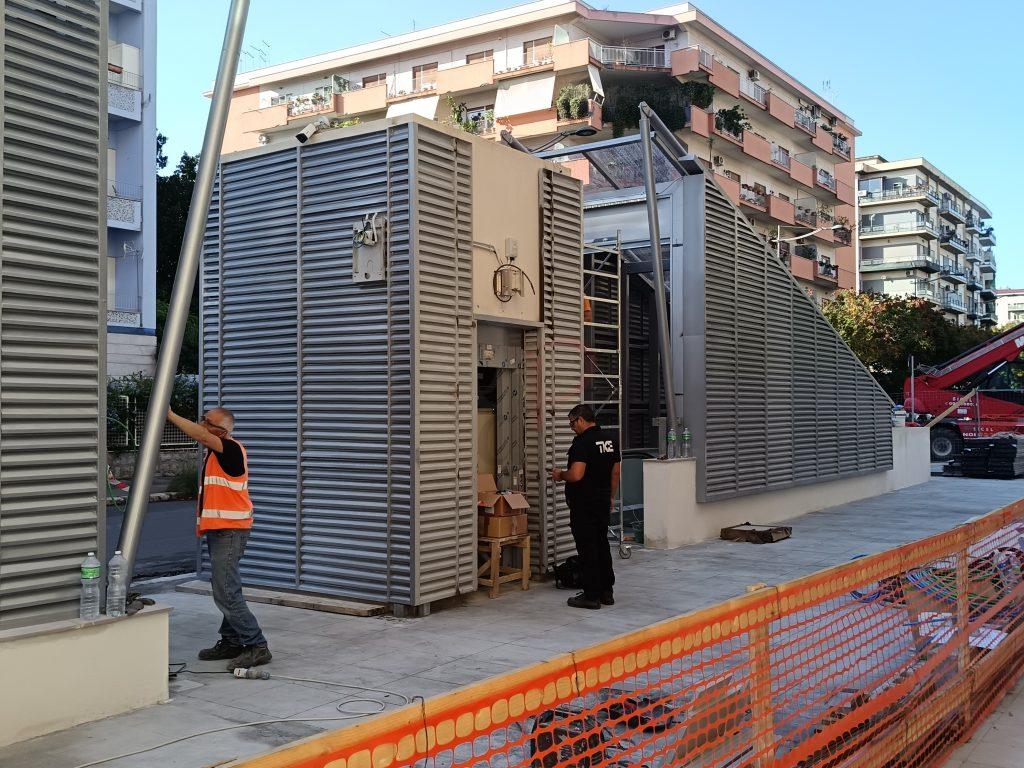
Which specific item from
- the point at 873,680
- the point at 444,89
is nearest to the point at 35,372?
the point at 873,680

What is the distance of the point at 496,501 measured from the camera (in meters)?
9.08

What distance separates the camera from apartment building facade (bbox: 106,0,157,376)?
1126 inches

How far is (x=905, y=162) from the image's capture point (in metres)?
76.7

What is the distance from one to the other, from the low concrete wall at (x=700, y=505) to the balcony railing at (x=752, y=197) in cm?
2998

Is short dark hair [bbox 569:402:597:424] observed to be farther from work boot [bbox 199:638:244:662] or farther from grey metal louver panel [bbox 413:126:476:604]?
work boot [bbox 199:638:244:662]

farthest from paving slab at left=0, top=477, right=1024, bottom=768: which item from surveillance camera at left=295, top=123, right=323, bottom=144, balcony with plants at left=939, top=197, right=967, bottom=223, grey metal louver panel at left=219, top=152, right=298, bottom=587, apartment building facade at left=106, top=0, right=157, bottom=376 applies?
balcony with plants at left=939, top=197, right=967, bottom=223

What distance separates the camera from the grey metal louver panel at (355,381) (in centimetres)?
833

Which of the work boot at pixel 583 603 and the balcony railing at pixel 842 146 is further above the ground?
the balcony railing at pixel 842 146

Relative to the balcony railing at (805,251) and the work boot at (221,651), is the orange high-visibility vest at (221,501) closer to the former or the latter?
the work boot at (221,651)

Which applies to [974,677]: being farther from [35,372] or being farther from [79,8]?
[79,8]

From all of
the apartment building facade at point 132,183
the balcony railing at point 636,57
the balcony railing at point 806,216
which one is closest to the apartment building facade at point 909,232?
the balcony railing at point 806,216

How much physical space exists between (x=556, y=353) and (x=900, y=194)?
74396 millimetres

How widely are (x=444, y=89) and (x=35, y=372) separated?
41.1m

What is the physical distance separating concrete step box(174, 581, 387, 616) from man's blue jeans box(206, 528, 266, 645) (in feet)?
5.69
